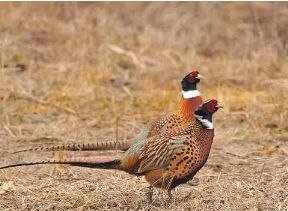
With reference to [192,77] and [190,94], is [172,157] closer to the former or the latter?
[190,94]

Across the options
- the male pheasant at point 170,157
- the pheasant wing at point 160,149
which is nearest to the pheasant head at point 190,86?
the male pheasant at point 170,157

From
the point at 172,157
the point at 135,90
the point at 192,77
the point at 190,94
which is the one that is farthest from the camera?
the point at 135,90

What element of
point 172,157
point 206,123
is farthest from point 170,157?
point 206,123

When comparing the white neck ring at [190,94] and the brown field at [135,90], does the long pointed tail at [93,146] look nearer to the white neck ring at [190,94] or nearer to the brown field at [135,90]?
the brown field at [135,90]

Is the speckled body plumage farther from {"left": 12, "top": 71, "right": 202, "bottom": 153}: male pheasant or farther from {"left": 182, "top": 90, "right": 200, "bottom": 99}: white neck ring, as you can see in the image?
{"left": 182, "top": 90, "right": 200, "bottom": 99}: white neck ring

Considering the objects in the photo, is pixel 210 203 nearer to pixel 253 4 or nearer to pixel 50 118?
pixel 50 118

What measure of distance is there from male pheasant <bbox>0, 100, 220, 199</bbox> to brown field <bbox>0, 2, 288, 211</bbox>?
19 cm

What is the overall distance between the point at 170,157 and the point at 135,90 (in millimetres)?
4046

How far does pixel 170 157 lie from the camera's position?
4.54 metres

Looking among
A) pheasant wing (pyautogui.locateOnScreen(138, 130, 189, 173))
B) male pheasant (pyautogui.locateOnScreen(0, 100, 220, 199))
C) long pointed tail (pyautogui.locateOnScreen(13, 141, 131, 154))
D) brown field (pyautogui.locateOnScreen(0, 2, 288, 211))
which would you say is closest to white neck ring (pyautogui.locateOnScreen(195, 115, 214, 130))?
male pheasant (pyautogui.locateOnScreen(0, 100, 220, 199))

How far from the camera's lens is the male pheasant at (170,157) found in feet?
14.8

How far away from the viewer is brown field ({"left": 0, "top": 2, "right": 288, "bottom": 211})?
493 cm

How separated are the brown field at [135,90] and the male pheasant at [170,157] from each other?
19cm

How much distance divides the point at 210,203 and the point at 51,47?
18.2 feet
